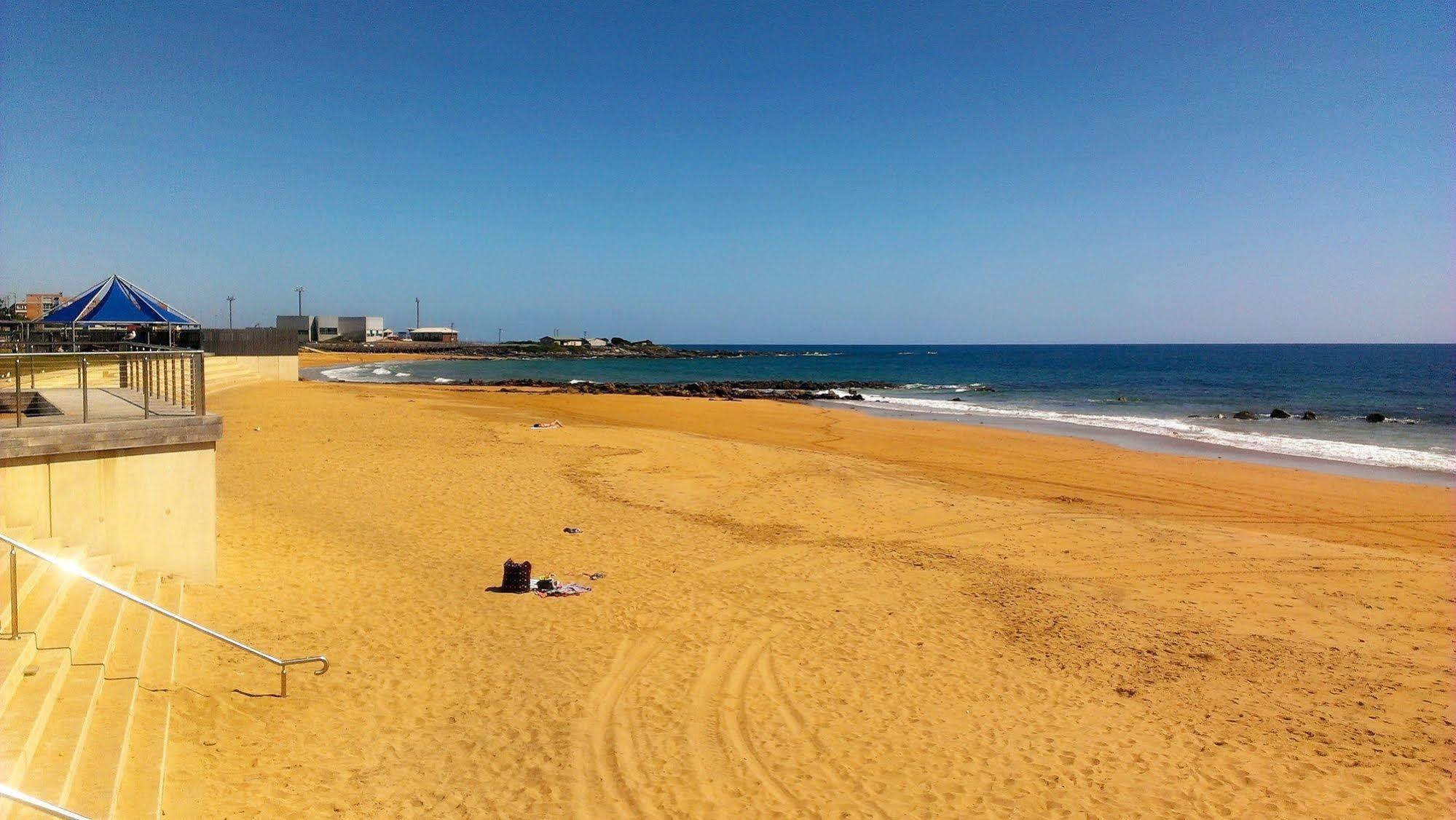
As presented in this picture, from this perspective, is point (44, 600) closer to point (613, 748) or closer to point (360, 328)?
point (613, 748)

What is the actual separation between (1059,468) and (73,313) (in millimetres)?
21450

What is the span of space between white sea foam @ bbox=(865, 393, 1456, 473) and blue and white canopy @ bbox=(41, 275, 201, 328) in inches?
1170

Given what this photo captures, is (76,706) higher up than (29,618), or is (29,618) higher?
(29,618)

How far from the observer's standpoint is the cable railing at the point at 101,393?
7.88 meters

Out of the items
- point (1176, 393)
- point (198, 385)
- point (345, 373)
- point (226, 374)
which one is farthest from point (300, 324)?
point (198, 385)

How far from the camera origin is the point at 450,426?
81.3 ft

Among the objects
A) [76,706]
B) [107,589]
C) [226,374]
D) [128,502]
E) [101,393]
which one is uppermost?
[101,393]

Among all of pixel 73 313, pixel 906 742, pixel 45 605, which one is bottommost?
pixel 906 742

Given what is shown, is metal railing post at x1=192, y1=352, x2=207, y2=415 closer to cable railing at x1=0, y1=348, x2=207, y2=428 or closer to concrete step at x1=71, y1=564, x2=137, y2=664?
cable railing at x1=0, y1=348, x2=207, y2=428

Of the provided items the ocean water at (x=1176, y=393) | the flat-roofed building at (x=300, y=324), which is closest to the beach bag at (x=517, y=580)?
the ocean water at (x=1176, y=393)

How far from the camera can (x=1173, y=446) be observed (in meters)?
26.4

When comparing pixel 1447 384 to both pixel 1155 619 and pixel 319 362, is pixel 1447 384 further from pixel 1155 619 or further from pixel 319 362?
pixel 319 362

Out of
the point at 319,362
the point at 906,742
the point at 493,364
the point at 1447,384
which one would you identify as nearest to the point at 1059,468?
the point at 906,742

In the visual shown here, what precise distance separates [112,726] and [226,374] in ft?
123
